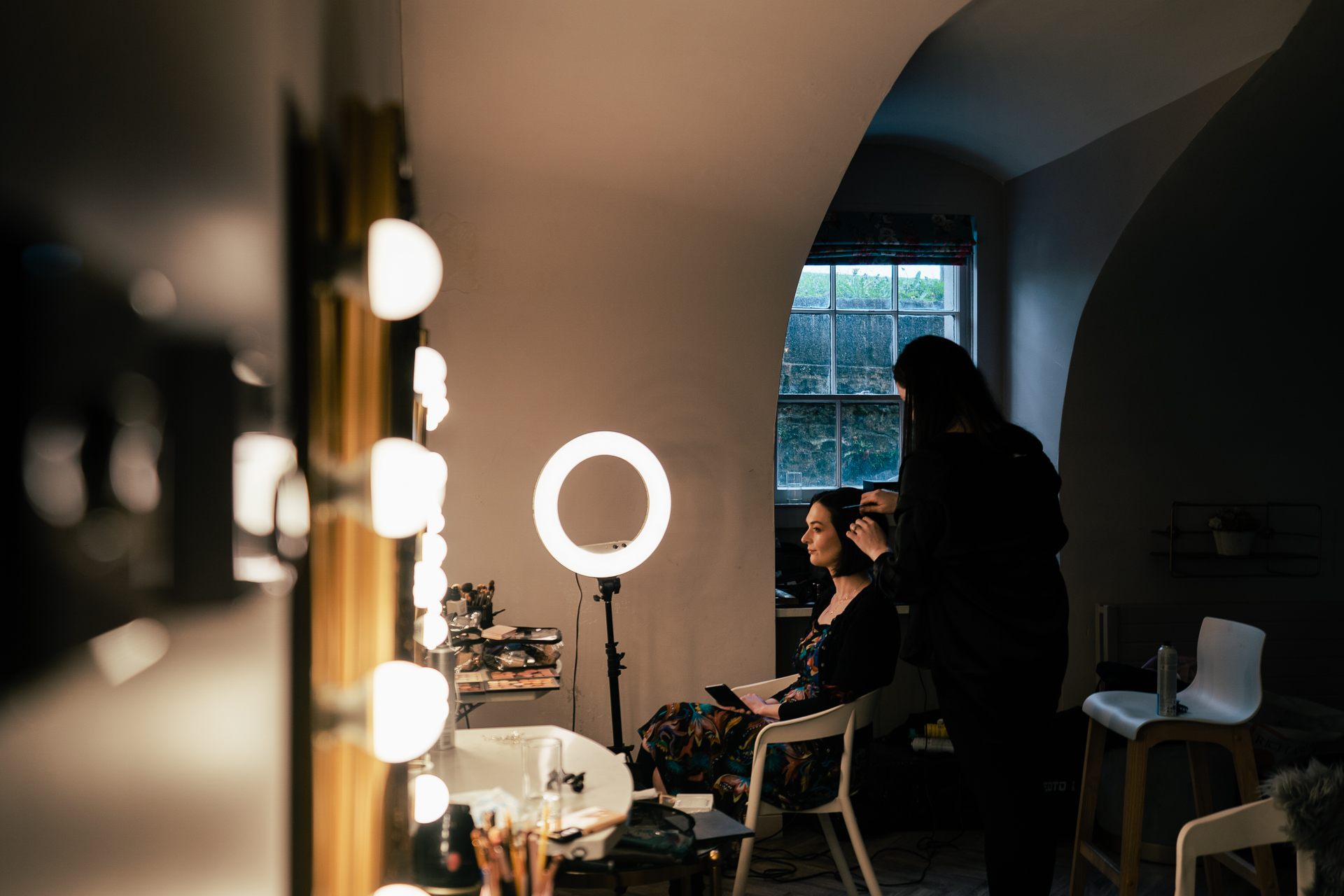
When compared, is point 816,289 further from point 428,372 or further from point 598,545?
point 428,372

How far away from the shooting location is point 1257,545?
4.81 metres

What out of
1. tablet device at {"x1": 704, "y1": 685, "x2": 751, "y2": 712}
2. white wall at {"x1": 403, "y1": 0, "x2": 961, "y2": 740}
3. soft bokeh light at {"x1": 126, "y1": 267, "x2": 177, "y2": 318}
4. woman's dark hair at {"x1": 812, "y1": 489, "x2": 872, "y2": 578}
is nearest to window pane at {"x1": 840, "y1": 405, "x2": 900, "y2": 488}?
white wall at {"x1": 403, "y1": 0, "x2": 961, "y2": 740}

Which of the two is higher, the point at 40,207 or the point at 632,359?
the point at 632,359

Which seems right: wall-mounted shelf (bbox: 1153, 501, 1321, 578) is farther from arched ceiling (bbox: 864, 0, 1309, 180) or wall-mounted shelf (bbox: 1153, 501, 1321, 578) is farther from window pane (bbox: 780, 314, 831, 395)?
arched ceiling (bbox: 864, 0, 1309, 180)

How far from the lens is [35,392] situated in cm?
26

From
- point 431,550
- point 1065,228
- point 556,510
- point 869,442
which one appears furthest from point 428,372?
point 1065,228

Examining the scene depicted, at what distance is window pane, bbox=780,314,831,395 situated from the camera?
5.31 meters

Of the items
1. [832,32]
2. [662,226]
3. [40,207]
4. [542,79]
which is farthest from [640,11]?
[40,207]

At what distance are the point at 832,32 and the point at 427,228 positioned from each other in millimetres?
1712

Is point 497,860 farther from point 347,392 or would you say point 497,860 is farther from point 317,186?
point 317,186

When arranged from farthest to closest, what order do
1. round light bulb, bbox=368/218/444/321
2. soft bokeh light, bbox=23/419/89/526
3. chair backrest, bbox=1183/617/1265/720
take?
chair backrest, bbox=1183/617/1265/720, round light bulb, bbox=368/218/444/321, soft bokeh light, bbox=23/419/89/526

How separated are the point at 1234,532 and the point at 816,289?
8.79 feet

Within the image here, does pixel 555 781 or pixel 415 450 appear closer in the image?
pixel 415 450

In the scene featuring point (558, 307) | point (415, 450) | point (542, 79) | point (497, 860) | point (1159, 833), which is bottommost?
point (1159, 833)
